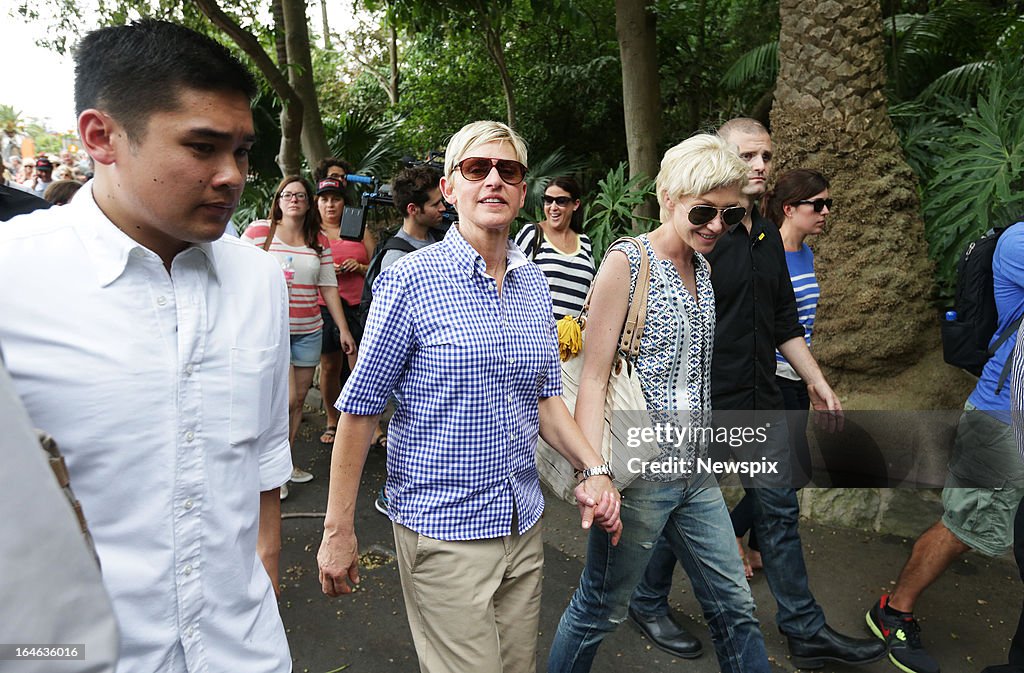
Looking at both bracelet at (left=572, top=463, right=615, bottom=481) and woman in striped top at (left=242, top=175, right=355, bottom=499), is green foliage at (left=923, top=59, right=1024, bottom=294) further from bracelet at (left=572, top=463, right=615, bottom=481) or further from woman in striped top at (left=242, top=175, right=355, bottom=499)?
woman in striped top at (left=242, top=175, right=355, bottom=499)

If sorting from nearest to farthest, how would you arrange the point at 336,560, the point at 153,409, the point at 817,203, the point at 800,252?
the point at 153,409
the point at 336,560
the point at 817,203
the point at 800,252

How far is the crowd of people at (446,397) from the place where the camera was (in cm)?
139

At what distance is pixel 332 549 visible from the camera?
7.05ft

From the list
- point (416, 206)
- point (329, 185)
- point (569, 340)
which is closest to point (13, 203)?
point (569, 340)

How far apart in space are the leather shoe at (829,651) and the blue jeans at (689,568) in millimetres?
790

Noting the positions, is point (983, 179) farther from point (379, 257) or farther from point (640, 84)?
point (379, 257)

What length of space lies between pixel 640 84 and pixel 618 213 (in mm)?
1322

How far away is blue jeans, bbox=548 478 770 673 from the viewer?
2.59 m

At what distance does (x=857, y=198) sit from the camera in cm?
519

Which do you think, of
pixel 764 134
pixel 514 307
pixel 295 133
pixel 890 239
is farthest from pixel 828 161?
pixel 295 133

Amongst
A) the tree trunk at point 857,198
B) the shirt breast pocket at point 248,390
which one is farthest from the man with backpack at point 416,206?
the shirt breast pocket at point 248,390

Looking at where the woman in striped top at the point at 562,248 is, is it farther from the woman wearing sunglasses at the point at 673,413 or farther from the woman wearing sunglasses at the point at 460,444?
the woman wearing sunglasses at the point at 460,444

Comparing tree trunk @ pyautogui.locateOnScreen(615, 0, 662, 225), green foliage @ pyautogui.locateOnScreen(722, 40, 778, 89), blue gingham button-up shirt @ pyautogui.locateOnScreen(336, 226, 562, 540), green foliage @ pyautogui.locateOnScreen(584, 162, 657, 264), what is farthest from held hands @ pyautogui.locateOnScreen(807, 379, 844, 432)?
green foliage @ pyautogui.locateOnScreen(722, 40, 778, 89)

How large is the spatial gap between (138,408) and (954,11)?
9.49 meters
